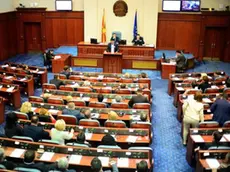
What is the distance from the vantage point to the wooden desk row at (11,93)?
10188 millimetres

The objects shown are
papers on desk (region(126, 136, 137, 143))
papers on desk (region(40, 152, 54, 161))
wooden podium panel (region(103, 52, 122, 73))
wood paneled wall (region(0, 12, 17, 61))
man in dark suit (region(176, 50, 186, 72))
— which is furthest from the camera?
wood paneled wall (region(0, 12, 17, 61))

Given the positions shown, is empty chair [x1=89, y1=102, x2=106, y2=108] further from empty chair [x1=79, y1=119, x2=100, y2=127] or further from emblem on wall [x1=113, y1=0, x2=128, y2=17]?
emblem on wall [x1=113, y1=0, x2=128, y2=17]

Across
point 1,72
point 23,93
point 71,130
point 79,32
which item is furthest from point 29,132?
point 79,32

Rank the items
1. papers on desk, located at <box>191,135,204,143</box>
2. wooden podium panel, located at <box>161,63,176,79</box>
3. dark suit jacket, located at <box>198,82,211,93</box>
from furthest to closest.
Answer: wooden podium panel, located at <box>161,63,176,79</box>
dark suit jacket, located at <box>198,82,211,93</box>
papers on desk, located at <box>191,135,204,143</box>

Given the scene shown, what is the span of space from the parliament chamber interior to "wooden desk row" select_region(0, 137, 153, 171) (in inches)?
0.7

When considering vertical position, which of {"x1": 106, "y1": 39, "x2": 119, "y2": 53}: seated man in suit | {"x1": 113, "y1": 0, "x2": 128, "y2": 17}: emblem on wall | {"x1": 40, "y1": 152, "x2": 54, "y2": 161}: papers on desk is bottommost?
{"x1": 40, "y1": 152, "x2": 54, "y2": 161}: papers on desk

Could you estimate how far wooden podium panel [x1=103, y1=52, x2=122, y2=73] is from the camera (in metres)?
14.5

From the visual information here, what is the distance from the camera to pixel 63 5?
1806 centimetres

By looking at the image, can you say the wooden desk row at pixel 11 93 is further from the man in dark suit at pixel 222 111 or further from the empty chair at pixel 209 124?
the man in dark suit at pixel 222 111

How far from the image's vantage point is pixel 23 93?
11.6 meters

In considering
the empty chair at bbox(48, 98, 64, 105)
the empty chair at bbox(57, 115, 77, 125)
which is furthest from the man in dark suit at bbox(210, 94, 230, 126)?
the empty chair at bbox(48, 98, 64, 105)

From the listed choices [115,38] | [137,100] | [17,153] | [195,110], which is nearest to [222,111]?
[195,110]

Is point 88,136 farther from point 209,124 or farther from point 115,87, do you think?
point 115,87

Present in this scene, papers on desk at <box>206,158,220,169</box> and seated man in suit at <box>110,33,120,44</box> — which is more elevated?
seated man in suit at <box>110,33,120,44</box>
